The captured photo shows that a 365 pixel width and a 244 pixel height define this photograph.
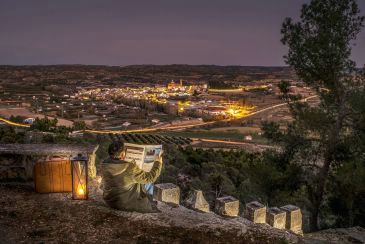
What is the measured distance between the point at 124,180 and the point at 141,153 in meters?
0.47

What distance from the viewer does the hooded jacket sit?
5387mm

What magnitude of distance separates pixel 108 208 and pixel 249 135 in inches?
1561

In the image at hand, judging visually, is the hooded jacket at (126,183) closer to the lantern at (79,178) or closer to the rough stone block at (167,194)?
the lantern at (79,178)

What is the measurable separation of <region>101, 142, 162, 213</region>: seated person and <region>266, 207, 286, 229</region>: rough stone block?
2.54 m

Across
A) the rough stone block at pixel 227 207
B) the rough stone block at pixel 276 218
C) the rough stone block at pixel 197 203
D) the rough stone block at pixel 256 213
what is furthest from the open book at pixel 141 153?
the rough stone block at pixel 276 218

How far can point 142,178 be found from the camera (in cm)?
545

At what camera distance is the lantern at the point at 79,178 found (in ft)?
20.1

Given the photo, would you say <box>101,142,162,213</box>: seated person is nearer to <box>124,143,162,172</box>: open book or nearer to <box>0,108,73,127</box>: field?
Result: <box>124,143,162,172</box>: open book

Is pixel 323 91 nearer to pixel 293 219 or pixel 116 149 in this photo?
pixel 293 219

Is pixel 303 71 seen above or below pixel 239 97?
above

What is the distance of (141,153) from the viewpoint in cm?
563

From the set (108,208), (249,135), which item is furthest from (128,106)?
(108,208)

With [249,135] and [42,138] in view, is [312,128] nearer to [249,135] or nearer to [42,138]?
[42,138]

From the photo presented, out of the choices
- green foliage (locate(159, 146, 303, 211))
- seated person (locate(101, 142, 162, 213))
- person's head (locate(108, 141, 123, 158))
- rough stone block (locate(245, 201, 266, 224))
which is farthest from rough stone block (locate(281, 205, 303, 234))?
person's head (locate(108, 141, 123, 158))
